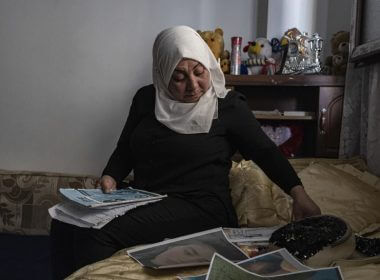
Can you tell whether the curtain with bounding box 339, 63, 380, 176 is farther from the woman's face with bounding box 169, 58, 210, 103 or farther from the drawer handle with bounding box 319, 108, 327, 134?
the woman's face with bounding box 169, 58, 210, 103

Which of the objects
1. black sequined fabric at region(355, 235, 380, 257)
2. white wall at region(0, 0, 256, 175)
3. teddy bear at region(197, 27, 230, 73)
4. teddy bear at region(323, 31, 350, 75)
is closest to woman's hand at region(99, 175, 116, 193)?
black sequined fabric at region(355, 235, 380, 257)

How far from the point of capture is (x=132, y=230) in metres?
1.02

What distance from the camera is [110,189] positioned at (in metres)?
1.21

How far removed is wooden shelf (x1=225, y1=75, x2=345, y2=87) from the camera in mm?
1691

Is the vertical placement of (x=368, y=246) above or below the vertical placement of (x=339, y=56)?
below

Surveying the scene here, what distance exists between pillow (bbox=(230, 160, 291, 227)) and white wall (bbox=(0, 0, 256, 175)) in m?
1.00

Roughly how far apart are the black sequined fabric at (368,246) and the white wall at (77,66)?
4.68 feet

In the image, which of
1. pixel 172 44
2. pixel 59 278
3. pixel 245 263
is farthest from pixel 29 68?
pixel 245 263

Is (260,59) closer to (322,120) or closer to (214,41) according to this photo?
(214,41)

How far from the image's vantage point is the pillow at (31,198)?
7.11 ft

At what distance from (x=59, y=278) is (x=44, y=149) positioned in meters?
1.28

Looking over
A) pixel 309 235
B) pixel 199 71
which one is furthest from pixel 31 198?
pixel 309 235

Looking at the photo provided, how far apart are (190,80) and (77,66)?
1.16 m

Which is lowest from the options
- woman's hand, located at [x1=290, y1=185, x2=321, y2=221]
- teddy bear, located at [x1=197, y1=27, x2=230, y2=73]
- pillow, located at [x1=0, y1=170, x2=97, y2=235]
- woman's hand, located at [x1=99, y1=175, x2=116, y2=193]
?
pillow, located at [x1=0, y1=170, x2=97, y2=235]
